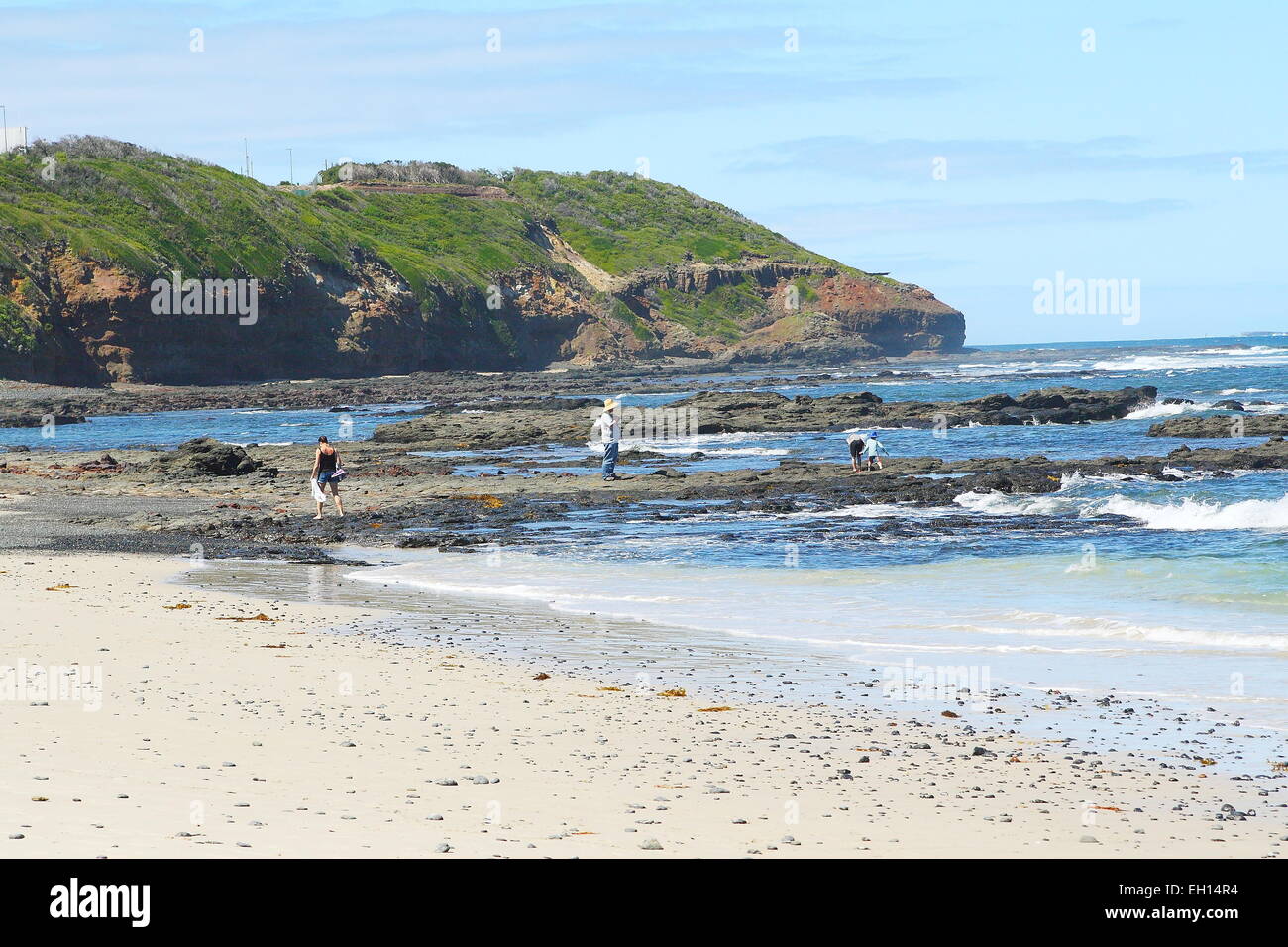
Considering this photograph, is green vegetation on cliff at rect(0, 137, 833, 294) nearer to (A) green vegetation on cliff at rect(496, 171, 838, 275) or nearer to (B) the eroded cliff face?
(A) green vegetation on cliff at rect(496, 171, 838, 275)

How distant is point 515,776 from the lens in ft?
24.4

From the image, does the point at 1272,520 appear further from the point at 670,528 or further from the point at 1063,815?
the point at 1063,815

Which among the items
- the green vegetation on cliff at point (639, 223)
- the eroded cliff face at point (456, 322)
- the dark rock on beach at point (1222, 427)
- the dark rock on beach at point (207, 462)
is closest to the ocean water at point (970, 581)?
the dark rock on beach at point (207, 462)

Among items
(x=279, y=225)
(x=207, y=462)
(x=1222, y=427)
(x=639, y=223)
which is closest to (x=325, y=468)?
(x=207, y=462)

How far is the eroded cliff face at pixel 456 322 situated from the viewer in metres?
75.6

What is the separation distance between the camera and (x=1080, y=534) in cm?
2086

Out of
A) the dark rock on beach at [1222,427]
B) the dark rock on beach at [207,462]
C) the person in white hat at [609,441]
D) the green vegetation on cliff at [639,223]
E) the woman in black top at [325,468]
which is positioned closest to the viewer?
the woman in black top at [325,468]

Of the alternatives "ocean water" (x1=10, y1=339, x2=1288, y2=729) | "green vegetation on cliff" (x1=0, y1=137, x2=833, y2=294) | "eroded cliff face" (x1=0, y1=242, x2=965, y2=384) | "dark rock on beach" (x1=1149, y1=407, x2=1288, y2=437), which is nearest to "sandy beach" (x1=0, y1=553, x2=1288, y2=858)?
"ocean water" (x1=10, y1=339, x2=1288, y2=729)

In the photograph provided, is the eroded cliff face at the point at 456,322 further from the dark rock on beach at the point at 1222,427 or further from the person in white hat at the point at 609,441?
the dark rock on beach at the point at 1222,427

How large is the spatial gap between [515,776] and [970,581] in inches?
402

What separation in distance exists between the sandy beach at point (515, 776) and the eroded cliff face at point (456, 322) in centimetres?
6788

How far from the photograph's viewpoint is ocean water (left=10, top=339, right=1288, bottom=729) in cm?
1167

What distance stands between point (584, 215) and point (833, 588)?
466ft

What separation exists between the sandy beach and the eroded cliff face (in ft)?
223
